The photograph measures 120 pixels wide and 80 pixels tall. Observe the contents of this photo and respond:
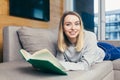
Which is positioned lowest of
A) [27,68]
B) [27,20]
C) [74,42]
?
[27,68]

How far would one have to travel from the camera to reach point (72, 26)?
4.79ft

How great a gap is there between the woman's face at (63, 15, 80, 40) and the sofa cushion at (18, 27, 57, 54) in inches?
11.5

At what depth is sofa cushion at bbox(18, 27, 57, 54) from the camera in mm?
1669

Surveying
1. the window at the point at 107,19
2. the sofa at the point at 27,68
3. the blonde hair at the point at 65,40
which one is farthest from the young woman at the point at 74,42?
the window at the point at 107,19

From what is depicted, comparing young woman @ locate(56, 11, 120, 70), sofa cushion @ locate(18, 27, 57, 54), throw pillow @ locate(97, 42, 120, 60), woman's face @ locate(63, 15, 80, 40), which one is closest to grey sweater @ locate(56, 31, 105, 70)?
young woman @ locate(56, 11, 120, 70)

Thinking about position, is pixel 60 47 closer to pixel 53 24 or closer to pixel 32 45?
pixel 32 45

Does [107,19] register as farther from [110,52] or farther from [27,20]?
[110,52]

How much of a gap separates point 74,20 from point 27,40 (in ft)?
1.55

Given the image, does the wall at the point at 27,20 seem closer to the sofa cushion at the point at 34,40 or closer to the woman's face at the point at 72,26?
the sofa cushion at the point at 34,40

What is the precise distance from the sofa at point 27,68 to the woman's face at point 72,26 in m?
0.28

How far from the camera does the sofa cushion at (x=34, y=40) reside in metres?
1.67

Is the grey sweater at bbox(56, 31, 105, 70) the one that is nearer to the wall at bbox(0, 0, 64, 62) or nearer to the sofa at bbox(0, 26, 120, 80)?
the sofa at bbox(0, 26, 120, 80)

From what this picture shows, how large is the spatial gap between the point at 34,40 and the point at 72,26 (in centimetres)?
41

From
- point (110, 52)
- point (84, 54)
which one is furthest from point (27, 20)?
point (84, 54)
